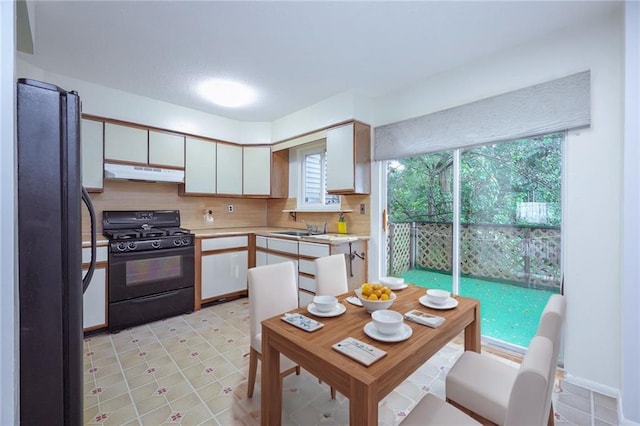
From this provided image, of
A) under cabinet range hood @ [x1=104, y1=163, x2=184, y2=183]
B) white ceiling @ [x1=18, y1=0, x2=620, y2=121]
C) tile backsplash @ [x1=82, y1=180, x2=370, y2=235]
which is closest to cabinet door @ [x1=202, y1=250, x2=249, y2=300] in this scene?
tile backsplash @ [x1=82, y1=180, x2=370, y2=235]

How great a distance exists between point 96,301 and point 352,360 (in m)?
2.72

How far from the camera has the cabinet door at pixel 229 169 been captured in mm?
3830

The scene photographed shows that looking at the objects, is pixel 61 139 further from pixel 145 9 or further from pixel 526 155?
pixel 526 155

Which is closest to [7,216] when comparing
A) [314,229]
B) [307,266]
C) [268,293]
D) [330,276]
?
[268,293]

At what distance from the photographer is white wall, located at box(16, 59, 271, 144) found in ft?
8.98

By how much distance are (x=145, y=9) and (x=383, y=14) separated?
1.56 meters

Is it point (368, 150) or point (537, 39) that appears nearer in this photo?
point (537, 39)

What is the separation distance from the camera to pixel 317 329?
1.27m

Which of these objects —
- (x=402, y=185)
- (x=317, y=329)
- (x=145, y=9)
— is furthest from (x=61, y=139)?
(x=402, y=185)

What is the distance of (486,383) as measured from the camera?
127 centimetres

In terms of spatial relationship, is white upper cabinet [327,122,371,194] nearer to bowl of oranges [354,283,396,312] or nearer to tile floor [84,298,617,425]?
bowl of oranges [354,283,396,312]

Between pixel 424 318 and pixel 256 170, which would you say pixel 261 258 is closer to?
pixel 256 170

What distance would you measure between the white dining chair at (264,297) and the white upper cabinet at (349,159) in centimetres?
149

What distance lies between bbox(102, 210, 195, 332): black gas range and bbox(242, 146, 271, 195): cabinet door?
3.98ft
